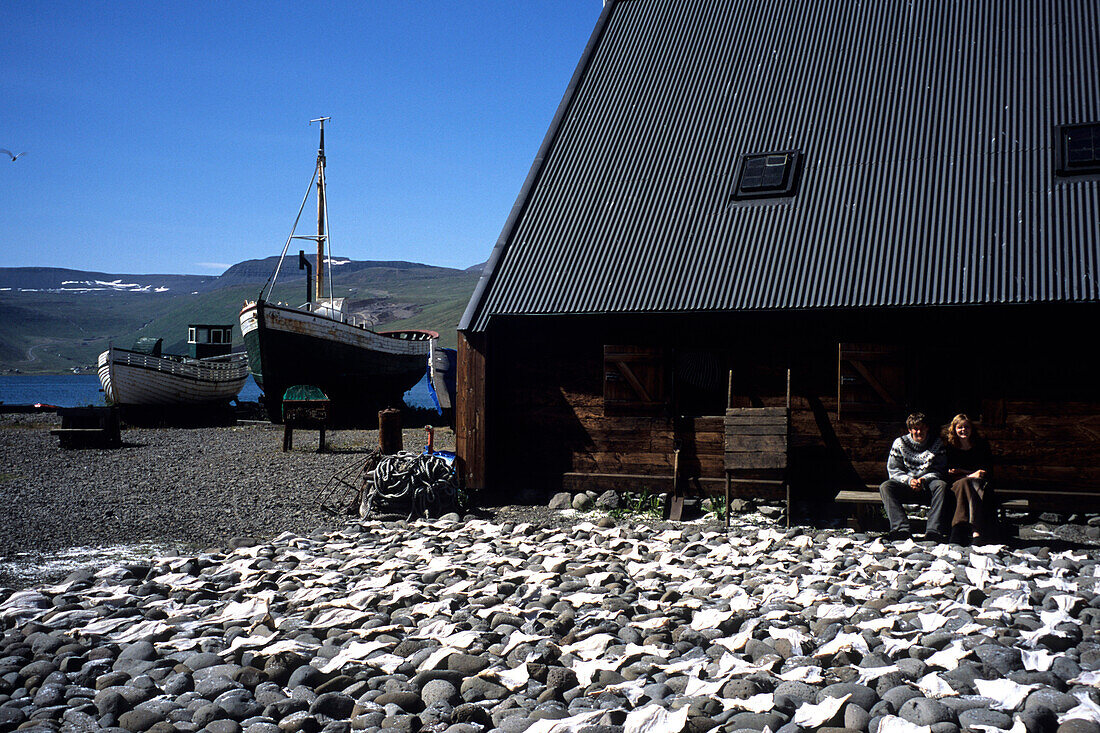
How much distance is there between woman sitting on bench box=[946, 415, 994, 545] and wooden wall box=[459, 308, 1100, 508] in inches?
52.9

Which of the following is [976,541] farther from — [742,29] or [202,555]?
[742,29]

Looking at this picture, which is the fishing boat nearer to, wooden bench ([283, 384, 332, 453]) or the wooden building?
wooden bench ([283, 384, 332, 453])

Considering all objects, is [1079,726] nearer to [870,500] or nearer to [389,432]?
[870,500]

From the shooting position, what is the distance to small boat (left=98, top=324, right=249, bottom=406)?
32.8 metres

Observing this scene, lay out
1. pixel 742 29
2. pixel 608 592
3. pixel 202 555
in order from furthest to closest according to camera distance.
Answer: pixel 742 29, pixel 202 555, pixel 608 592

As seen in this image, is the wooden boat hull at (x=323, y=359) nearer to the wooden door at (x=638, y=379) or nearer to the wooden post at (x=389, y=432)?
the wooden post at (x=389, y=432)

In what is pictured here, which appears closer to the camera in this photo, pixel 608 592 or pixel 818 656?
pixel 818 656

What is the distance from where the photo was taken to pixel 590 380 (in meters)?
12.9

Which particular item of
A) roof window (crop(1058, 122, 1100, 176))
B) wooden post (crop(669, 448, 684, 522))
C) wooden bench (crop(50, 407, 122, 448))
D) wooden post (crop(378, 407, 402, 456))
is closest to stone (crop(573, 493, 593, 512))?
wooden post (crop(669, 448, 684, 522))

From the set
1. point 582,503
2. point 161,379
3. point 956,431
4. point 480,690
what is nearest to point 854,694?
point 480,690

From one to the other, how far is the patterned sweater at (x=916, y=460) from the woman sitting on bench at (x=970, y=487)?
0.16 meters

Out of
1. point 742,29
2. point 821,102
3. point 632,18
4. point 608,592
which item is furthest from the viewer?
point 632,18

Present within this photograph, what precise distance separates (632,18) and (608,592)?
14.0 metres

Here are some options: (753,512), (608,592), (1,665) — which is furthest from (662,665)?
(753,512)
